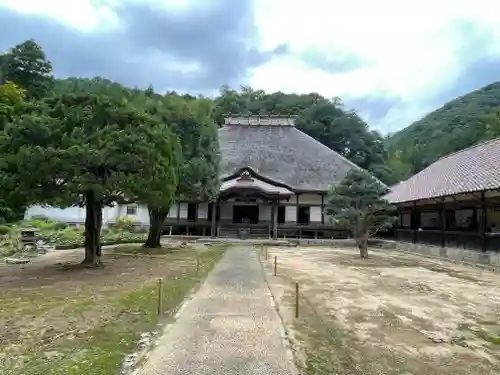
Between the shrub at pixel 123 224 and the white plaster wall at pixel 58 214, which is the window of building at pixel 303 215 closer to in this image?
the shrub at pixel 123 224

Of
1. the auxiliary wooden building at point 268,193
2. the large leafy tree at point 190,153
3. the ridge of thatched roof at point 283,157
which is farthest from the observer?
the ridge of thatched roof at point 283,157

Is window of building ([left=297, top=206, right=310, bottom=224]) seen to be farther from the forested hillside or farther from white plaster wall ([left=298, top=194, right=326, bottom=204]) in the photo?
the forested hillside

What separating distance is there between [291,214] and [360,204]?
11.3 m

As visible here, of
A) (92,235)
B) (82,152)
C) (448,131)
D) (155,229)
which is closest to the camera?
(82,152)

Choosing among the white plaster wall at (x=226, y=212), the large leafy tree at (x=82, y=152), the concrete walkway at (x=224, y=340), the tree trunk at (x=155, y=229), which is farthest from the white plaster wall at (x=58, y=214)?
the concrete walkway at (x=224, y=340)

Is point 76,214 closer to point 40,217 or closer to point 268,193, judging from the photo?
point 40,217

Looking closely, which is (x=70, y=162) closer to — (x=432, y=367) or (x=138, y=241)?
(x=432, y=367)

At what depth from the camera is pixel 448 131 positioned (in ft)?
187

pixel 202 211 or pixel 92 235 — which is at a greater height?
pixel 202 211

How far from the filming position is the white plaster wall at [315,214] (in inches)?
1185

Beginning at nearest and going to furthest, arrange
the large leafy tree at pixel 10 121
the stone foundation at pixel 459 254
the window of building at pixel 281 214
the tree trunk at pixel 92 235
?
the large leafy tree at pixel 10 121 < the tree trunk at pixel 92 235 < the stone foundation at pixel 459 254 < the window of building at pixel 281 214

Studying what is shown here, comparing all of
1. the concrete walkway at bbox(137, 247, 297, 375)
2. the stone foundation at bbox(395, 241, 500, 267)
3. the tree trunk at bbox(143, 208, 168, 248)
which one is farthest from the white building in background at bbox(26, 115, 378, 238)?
the concrete walkway at bbox(137, 247, 297, 375)

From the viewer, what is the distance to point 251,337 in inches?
224

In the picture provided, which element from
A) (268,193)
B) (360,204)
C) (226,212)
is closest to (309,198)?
(268,193)
